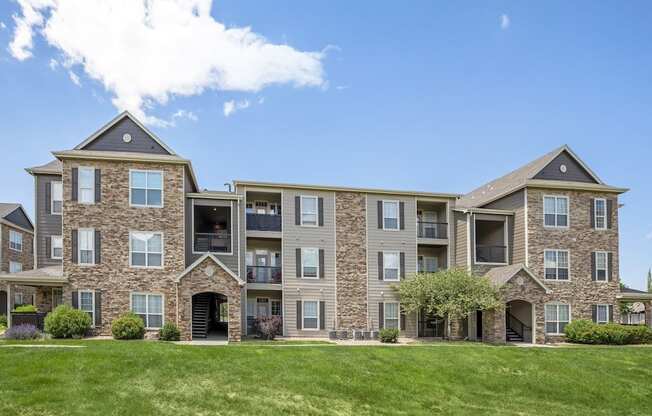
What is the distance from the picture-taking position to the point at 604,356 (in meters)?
22.4

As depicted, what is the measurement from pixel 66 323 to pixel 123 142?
9078 mm

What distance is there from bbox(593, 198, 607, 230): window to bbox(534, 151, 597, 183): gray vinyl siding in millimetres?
1360

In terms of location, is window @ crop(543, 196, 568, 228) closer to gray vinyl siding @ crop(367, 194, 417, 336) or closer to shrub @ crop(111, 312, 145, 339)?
gray vinyl siding @ crop(367, 194, 417, 336)

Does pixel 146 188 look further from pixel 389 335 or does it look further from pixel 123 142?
pixel 389 335

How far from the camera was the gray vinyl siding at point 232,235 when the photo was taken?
1073 inches

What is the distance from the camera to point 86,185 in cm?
2566

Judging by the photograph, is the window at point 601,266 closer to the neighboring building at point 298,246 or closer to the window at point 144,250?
the neighboring building at point 298,246

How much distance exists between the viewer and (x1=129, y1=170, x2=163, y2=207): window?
1024 inches

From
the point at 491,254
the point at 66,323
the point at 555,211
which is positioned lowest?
the point at 66,323

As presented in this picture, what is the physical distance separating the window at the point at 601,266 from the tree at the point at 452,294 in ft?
25.1

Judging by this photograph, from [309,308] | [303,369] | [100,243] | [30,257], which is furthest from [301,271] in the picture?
[30,257]

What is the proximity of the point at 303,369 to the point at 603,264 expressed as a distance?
73.6 ft

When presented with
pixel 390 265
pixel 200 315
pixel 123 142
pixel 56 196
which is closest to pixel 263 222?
pixel 200 315

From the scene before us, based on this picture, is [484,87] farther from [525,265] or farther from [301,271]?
[301,271]
